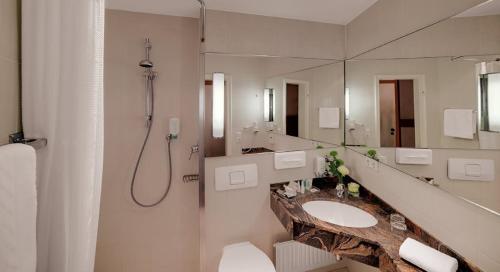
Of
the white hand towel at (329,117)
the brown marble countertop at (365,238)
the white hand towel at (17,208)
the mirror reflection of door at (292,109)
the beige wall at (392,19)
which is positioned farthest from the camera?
the white hand towel at (329,117)

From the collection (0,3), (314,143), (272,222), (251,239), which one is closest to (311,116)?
(314,143)

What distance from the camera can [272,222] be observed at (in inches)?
64.4

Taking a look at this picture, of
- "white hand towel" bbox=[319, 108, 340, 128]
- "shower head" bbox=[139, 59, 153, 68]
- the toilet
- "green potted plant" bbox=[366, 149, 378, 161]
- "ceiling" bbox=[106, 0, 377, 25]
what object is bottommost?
the toilet

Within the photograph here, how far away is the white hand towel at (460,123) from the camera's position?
0.84m

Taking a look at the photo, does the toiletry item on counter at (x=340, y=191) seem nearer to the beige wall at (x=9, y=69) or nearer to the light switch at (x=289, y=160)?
the light switch at (x=289, y=160)

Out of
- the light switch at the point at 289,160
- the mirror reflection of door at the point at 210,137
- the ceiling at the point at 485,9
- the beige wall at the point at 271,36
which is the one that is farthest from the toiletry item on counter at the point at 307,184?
the ceiling at the point at 485,9

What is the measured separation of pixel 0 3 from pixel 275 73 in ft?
4.68

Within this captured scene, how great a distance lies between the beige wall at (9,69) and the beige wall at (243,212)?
974 millimetres

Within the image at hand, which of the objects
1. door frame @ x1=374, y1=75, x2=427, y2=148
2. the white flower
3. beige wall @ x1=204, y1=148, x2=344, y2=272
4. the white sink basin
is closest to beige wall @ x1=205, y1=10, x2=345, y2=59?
door frame @ x1=374, y1=75, x2=427, y2=148

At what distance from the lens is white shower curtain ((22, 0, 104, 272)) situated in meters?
0.72

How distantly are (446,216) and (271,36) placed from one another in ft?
5.26

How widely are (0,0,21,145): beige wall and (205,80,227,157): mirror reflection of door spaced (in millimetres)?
916

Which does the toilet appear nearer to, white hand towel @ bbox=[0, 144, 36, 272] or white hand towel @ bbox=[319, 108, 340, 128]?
white hand towel @ bbox=[0, 144, 36, 272]

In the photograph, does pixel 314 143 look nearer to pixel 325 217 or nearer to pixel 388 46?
pixel 325 217
